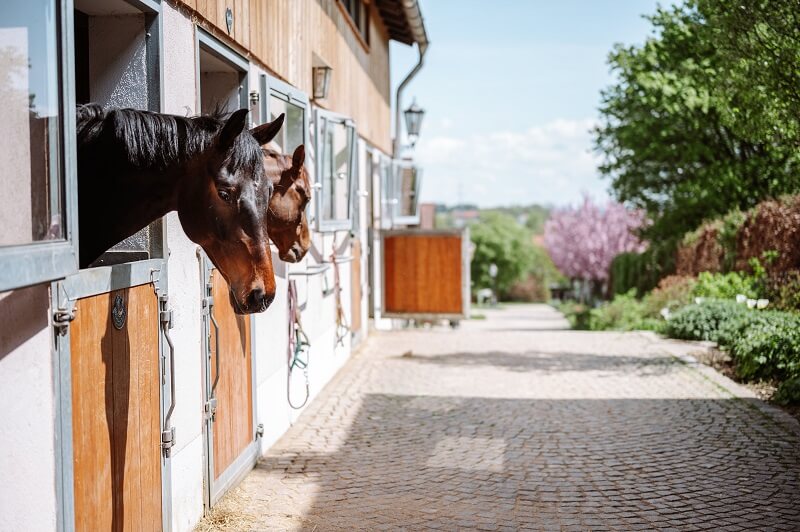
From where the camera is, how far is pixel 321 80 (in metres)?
8.57

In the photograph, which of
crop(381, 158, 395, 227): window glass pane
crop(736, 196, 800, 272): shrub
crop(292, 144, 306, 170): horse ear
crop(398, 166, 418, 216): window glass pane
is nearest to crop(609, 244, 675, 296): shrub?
crop(736, 196, 800, 272): shrub

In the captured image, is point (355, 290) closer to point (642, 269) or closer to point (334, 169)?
point (334, 169)

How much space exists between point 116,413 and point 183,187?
96cm

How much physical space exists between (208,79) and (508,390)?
15.9 feet

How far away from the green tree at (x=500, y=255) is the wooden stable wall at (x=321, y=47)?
46.6 metres

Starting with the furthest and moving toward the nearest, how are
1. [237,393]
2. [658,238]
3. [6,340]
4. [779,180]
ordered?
[658,238], [779,180], [237,393], [6,340]

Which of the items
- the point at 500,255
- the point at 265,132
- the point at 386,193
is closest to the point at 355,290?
the point at 386,193

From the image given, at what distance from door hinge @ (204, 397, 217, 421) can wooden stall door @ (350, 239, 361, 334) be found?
22.0 ft

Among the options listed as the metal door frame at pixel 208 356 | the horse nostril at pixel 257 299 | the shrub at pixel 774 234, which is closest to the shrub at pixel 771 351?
the shrub at pixel 774 234

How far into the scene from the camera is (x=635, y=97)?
63.0 feet

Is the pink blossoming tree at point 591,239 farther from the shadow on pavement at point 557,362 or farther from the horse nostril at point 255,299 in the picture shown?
the horse nostril at point 255,299

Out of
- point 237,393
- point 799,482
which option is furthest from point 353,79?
point 799,482

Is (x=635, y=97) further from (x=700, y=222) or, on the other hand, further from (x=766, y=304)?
(x=766, y=304)

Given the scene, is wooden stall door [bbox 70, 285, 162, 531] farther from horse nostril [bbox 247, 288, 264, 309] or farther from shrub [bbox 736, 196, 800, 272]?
shrub [bbox 736, 196, 800, 272]
